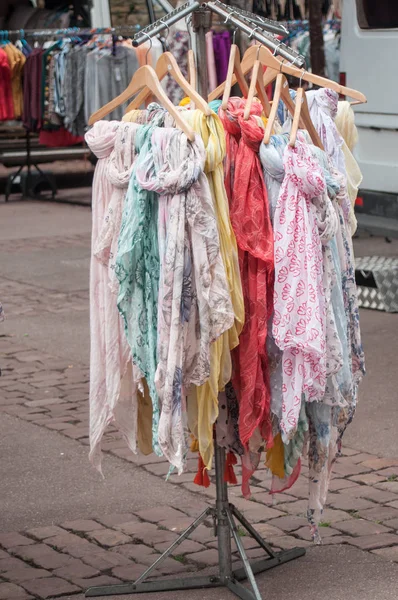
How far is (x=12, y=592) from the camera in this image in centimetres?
394

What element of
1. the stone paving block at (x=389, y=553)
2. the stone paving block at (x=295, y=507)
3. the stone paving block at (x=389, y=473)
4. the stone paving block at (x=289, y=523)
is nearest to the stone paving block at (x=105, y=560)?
the stone paving block at (x=289, y=523)

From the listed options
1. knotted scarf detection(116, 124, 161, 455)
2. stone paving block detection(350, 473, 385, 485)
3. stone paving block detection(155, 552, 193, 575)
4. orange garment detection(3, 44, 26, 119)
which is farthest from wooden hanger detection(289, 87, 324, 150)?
orange garment detection(3, 44, 26, 119)

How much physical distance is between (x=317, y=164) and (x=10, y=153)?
440 inches

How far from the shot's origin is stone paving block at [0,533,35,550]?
4.37m

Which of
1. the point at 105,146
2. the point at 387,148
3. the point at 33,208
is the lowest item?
the point at 33,208

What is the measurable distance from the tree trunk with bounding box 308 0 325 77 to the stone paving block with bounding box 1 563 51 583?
6.87 m

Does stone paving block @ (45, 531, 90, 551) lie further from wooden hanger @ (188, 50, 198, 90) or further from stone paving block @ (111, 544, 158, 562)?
wooden hanger @ (188, 50, 198, 90)

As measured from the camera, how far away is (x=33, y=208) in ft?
44.1

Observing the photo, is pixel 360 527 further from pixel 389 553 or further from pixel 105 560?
pixel 105 560

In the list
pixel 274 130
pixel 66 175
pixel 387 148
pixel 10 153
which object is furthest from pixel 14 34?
pixel 274 130

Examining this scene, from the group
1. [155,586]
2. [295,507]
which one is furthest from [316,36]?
[155,586]

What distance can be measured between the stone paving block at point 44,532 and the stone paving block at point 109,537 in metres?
0.14

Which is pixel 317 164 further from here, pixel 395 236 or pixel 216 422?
pixel 395 236

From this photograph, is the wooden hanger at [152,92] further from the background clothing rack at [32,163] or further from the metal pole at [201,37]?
the background clothing rack at [32,163]
